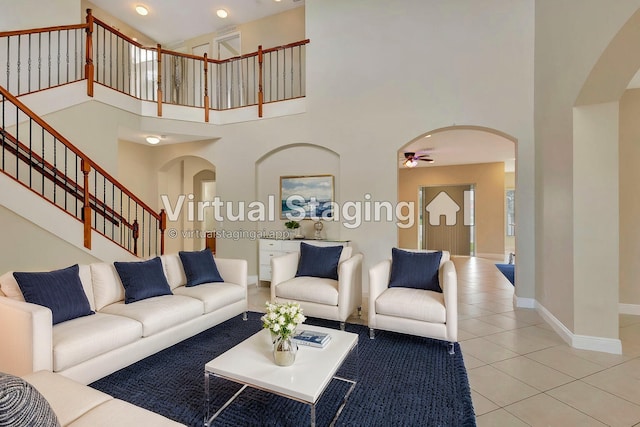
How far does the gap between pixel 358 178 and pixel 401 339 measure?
8.21 feet

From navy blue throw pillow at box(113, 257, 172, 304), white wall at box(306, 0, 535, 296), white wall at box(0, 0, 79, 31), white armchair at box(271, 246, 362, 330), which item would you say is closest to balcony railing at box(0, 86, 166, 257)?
navy blue throw pillow at box(113, 257, 172, 304)

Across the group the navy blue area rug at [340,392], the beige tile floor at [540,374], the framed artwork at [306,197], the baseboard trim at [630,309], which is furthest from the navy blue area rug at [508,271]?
the navy blue area rug at [340,392]

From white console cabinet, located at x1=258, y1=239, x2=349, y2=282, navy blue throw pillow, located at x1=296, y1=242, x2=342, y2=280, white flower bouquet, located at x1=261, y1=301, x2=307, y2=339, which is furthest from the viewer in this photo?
white console cabinet, located at x1=258, y1=239, x2=349, y2=282

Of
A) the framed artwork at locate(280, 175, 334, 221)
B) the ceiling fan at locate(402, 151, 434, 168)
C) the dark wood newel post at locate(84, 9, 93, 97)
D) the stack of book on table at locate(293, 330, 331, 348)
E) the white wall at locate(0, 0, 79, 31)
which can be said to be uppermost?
the white wall at locate(0, 0, 79, 31)

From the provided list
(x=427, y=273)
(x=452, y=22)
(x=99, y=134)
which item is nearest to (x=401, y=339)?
(x=427, y=273)

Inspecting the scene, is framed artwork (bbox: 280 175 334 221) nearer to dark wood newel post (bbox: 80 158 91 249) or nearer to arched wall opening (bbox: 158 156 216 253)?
arched wall opening (bbox: 158 156 216 253)

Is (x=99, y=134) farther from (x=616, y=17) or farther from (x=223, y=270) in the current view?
(x=616, y=17)

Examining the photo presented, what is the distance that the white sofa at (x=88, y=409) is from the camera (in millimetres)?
1248

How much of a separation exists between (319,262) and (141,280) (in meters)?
1.89

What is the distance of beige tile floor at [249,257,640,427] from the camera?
1979 millimetres

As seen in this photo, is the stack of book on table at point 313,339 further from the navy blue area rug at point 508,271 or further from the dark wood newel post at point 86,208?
the navy blue area rug at point 508,271

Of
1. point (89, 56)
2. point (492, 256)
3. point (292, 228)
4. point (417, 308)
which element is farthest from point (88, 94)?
point (492, 256)

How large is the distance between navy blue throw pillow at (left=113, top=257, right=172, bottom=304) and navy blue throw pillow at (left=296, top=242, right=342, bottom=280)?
5.00ft

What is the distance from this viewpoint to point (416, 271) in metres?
3.39
